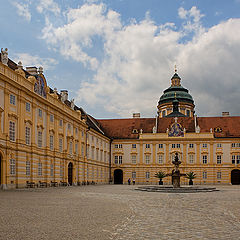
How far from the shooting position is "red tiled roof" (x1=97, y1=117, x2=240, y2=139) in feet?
208

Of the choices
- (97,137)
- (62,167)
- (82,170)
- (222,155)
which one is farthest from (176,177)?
(222,155)

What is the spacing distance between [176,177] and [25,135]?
1470 cm

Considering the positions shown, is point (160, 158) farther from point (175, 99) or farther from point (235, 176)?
point (175, 99)

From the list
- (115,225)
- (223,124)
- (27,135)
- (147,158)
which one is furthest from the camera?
(223,124)

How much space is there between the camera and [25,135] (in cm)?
3153

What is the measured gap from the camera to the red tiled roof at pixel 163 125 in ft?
208

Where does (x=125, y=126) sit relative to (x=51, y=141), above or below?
above

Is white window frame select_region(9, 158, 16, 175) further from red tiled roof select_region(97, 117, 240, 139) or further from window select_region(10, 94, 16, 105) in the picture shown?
red tiled roof select_region(97, 117, 240, 139)

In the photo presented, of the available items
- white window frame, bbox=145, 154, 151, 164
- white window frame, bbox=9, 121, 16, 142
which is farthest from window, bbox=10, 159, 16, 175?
white window frame, bbox=145, 154, 151, 164

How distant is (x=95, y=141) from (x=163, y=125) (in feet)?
54.0

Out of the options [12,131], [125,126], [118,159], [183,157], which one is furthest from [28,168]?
[125,126]

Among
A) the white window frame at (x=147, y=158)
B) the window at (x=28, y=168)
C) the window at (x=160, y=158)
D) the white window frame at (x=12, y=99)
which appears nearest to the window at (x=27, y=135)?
the window at (x=28, y=168)

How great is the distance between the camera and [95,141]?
182 ft

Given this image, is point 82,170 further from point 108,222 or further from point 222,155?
point 108,222
